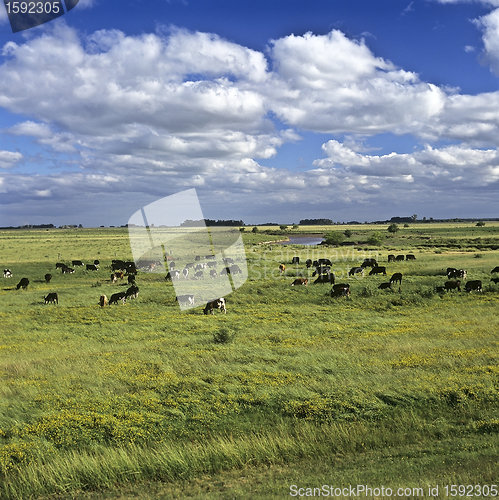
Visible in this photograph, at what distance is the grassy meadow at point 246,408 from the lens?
23.8 ft

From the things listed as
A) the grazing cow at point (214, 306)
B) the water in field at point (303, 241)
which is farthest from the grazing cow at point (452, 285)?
the water in field at point (303, 241)

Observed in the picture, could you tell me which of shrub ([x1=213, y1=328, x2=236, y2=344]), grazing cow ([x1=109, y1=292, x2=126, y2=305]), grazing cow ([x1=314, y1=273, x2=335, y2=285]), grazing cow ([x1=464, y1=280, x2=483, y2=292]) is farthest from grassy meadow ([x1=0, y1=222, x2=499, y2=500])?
grazing cow ([x1=314, y1=273, x2=335, y2=285])

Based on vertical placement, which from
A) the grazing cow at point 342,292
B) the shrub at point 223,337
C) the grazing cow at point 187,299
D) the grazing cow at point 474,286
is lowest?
the grazing cow at point 474,286

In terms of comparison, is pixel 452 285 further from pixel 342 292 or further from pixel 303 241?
pixel 303 241

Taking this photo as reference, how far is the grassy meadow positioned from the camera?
7.24 m

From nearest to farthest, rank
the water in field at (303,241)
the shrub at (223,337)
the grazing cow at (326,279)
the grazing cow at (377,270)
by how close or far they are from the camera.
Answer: the shrub at (223,337), the grazing cow at (326,279), the grazing cow at (377,270), the water in field at (303,241)

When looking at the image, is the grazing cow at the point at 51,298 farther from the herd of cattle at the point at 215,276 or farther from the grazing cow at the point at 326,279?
the grazing cow at the point at 326,279

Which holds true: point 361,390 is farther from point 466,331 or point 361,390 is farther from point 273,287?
point 273,287

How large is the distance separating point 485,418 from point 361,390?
2985 millimetres

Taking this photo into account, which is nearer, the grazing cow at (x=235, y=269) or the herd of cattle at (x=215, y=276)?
the herd of cattle at (x=215, y=276)

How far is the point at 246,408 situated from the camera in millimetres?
10125

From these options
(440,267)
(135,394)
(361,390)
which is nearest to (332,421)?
(361,390)

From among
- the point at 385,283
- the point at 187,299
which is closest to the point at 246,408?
the point at 187,299

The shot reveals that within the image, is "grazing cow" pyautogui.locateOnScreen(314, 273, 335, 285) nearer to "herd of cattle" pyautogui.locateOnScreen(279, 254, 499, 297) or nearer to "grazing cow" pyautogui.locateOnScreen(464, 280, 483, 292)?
"herd of cattle" pyautogui.locateOnScreen(279, 254, 499, 297)
